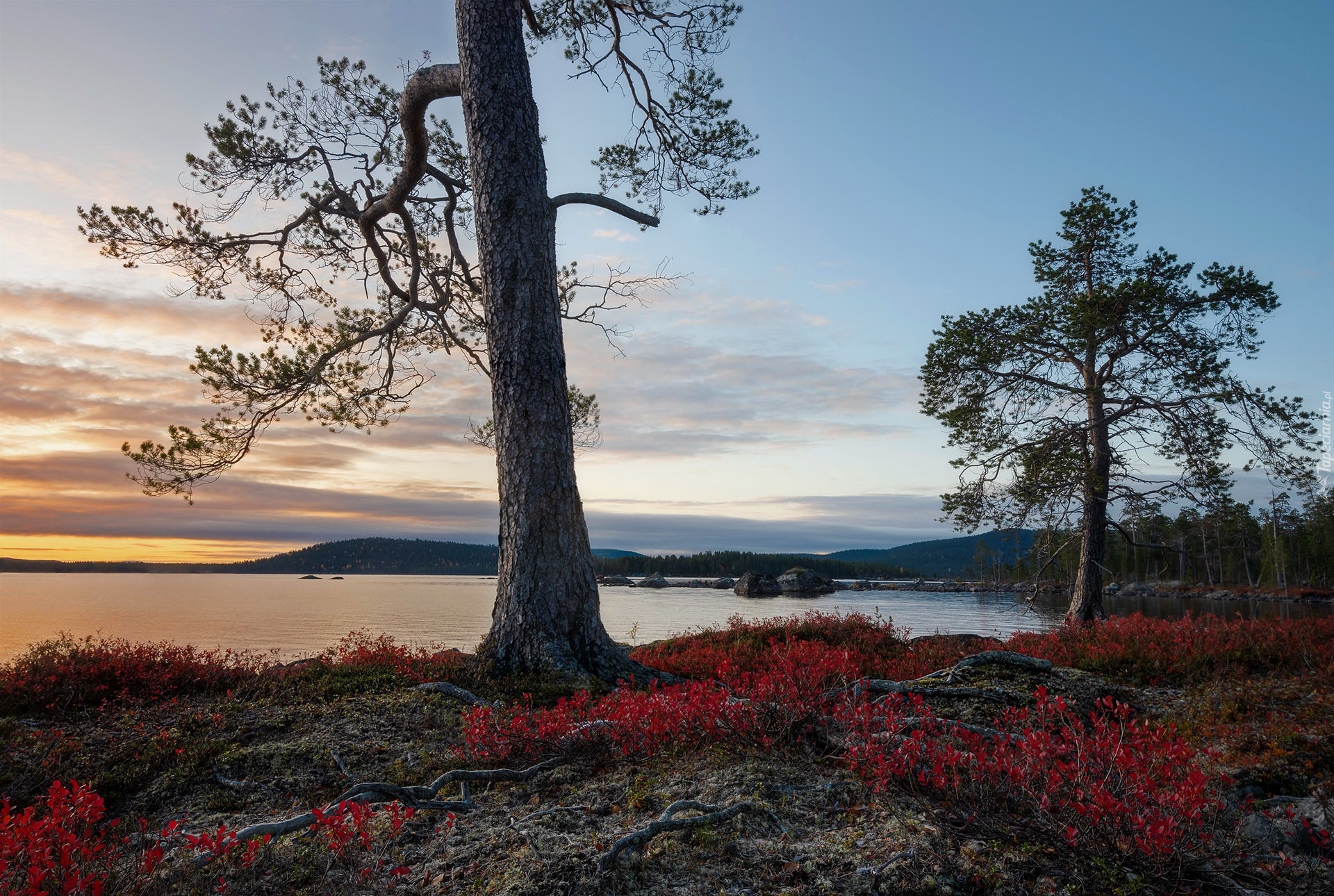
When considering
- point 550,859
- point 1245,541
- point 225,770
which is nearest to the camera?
point 550,859

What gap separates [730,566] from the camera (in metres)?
132

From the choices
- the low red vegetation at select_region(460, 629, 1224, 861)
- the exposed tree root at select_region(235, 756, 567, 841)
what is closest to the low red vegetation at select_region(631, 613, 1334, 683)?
the low red vegetation at select_region(460, 629, 1224, 861)

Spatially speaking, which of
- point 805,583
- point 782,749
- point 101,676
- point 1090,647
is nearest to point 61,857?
point 782,749

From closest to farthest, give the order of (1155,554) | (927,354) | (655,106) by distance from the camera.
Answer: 1. (655,106)
2. (927,354)
3. (1155,554)

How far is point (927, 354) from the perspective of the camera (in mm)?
17641

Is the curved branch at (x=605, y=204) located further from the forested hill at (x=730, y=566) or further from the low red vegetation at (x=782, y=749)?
the forested hill at (x=730, y=566)

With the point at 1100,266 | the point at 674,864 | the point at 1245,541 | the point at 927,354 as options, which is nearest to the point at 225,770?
the point at 674,864

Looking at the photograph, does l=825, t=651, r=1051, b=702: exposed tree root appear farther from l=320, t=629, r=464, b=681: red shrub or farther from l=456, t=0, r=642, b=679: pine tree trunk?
l=320, t=629, r=464, b=681: red shrub

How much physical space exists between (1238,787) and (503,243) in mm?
9078

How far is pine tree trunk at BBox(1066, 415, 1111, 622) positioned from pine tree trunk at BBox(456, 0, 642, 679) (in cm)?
1473

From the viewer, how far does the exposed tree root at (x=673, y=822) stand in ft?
10.1

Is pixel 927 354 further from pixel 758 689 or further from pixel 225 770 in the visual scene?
pixel 225 770

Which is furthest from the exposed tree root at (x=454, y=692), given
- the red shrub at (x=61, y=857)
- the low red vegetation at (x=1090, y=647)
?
the red shrub at (x=61, y=857)

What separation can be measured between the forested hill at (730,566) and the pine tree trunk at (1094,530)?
104 meters
